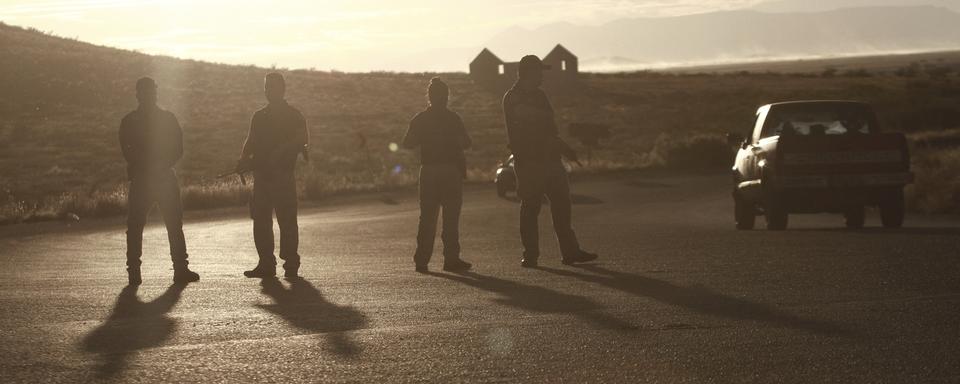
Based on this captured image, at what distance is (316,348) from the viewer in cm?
818

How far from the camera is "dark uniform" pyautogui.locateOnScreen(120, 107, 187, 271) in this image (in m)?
12.8

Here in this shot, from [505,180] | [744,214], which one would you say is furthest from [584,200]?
[744,214]

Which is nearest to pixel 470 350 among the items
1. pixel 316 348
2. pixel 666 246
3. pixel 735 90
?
pixel 316 348

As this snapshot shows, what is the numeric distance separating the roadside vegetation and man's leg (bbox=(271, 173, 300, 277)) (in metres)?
13.7

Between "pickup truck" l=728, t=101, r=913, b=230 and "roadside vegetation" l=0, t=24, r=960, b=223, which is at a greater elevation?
"pickup truck" l=728, t=101, r=913, b=230

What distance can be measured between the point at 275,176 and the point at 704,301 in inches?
191

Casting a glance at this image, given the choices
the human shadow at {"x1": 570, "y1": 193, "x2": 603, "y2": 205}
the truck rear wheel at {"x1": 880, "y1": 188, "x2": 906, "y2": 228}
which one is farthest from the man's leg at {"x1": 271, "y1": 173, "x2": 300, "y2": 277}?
the human shadow at {"x1": 570, "y1": 193, "x2": 603, "y2": 205}

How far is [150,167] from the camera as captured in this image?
12.9m

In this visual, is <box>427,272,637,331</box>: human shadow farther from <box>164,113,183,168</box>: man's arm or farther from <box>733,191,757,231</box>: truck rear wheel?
<box>733,191,757,231</box>: truck rear wheel

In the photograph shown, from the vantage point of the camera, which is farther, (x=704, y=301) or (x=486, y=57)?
(x=486, y=57)

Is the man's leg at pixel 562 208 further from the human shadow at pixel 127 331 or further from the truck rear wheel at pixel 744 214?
the truck rear wheel at pixel 744 214

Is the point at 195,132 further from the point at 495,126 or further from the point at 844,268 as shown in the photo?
the point at 844,268

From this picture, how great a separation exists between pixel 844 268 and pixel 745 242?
3.57m

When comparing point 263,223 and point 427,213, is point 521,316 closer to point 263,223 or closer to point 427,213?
point 427,213
